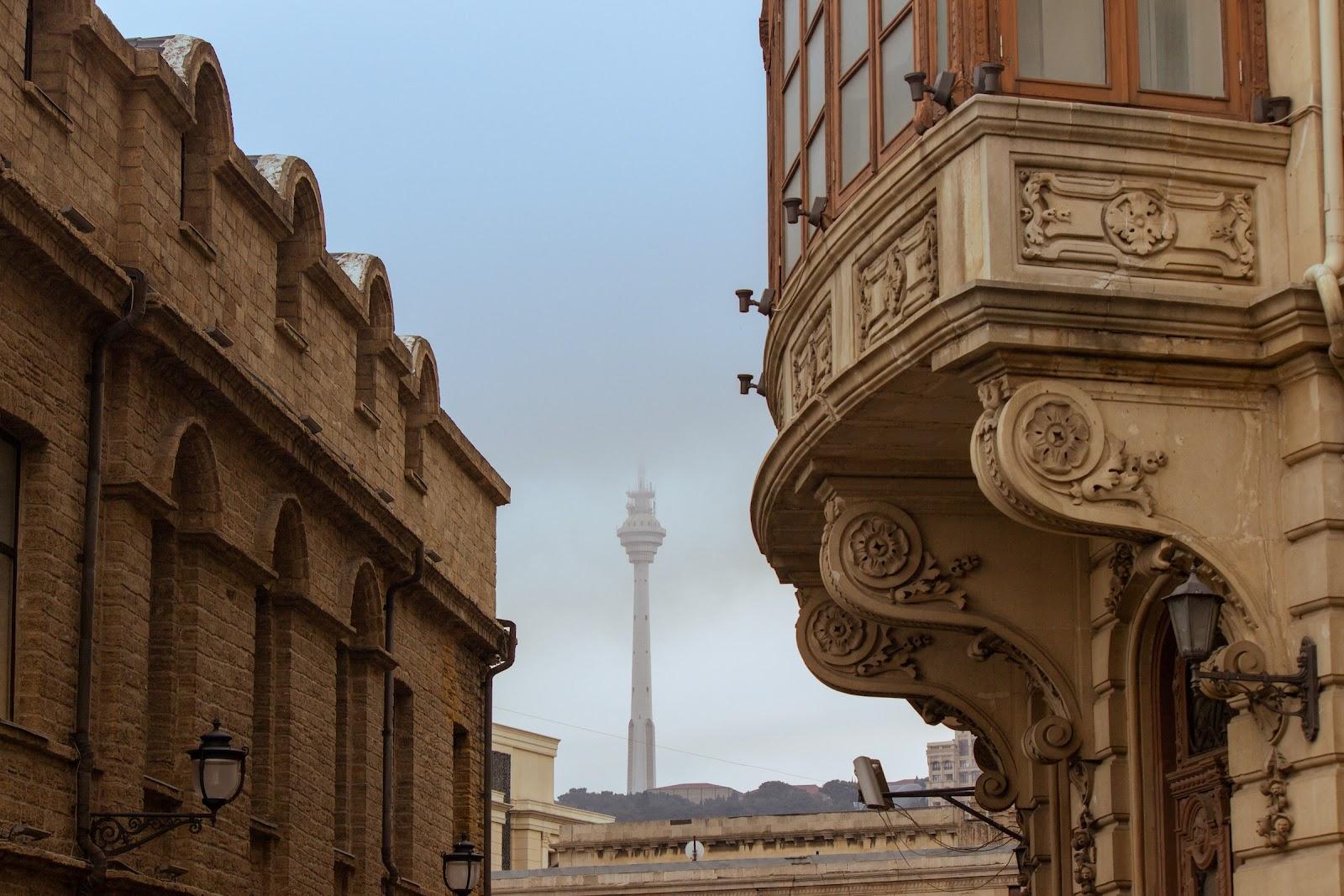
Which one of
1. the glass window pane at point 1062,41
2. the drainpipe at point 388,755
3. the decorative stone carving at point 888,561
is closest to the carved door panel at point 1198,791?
the decorative stone carving at point 888,561

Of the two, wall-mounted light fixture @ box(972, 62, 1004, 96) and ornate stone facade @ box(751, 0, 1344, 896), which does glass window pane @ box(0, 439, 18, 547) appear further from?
wall-mounted light fixture @ box(972, 62, 1004, 96)

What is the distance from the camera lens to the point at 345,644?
25.0m

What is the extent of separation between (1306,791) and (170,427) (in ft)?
35.4

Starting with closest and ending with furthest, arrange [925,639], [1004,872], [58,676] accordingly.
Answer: [925,639]
[58,676]
[1004,872]

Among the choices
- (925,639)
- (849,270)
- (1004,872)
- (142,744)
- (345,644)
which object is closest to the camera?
(849,270)

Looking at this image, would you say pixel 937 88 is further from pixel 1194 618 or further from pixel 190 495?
pixel 190 495

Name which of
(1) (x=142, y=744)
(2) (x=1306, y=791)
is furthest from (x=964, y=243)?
(1) (x=142, y=744)

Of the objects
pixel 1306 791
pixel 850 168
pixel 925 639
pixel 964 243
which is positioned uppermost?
pixel 850 168

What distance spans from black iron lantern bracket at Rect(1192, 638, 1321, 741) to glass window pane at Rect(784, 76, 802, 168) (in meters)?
5.29

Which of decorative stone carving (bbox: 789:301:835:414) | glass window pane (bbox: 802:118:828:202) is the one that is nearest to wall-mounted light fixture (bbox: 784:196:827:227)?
glass window pane (bbox: 802:118:828:202)

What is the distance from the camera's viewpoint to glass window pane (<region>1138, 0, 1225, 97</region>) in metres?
12.0

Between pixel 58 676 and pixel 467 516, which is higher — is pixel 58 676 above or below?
below

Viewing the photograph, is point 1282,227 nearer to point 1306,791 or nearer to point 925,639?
point 1306,791

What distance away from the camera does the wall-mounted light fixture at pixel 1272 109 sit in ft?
38.6
